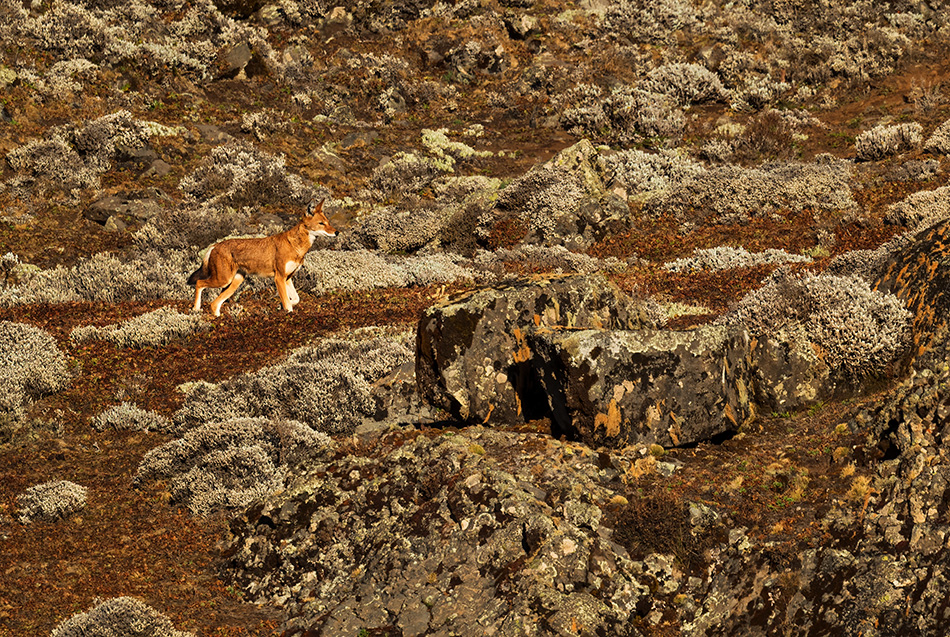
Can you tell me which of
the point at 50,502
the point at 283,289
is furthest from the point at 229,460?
the point at 283,289

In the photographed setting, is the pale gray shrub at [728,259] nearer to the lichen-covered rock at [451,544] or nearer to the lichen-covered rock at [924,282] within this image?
the lichen-covered rock at [924,282]

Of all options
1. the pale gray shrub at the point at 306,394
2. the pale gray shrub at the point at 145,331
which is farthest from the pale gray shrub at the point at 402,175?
the pale gray shrub at the point at 306,394

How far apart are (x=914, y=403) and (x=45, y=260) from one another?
20.7 meters

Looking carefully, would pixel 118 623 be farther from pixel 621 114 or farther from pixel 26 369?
pixel 621 114

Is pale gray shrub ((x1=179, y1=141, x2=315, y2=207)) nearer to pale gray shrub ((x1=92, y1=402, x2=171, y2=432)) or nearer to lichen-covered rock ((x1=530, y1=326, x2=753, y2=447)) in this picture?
pale gray shrub ((x1=92, y1=402, x2=171, y2=432))

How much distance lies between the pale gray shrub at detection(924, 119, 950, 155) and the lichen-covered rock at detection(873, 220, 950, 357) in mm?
15499

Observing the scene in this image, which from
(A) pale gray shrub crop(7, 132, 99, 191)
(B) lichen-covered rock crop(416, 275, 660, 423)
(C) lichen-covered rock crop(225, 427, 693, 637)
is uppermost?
(A) pale gray shrub crop(7, 132, 99, 191)

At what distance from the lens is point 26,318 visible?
1595 centimetres

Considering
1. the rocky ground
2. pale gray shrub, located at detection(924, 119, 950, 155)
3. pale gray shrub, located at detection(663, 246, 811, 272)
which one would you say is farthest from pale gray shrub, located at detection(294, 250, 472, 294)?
Result: pale gray shrub, located at detection(924, 119, 950, 155)

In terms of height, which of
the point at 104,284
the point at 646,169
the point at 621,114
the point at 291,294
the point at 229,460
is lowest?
the point at 229,460

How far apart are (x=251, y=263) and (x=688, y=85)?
75.0 ft

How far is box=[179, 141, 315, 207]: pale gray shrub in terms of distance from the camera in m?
25.5

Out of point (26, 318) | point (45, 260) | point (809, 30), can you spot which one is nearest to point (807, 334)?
point (26, 318)

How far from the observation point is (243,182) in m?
26.0
